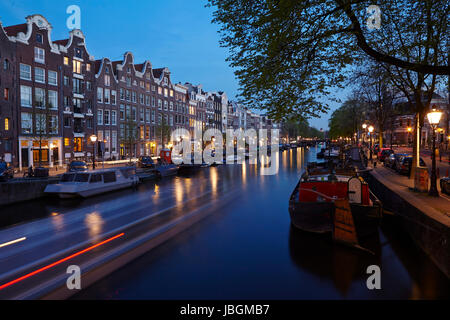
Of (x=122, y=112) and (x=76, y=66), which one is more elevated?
(x=76, y=66)

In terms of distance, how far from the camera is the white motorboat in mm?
19109

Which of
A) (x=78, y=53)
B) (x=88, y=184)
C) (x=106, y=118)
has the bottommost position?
(x=88, y=184)

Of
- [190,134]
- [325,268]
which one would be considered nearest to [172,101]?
[190,134]

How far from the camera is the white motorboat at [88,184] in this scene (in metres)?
19.1

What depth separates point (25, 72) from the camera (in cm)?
3675

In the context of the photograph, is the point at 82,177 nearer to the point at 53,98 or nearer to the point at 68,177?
the point at 68,177

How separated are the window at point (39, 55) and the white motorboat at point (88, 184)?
25.2m

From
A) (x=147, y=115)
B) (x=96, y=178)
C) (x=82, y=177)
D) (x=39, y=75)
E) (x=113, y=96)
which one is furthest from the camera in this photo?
(x=147, y=115)

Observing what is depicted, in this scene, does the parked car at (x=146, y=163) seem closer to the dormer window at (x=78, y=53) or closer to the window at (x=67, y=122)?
the window at (x=67, y=122)

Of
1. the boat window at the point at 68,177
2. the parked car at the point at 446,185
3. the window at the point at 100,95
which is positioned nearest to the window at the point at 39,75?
the window at the point at 100,95

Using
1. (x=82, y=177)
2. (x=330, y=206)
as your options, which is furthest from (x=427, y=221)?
(x=82, y=177)

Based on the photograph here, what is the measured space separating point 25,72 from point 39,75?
70.0 inches

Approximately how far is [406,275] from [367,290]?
1787 mm

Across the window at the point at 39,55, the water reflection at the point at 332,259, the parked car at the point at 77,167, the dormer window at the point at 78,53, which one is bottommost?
the water reflection at the point at 332,259
